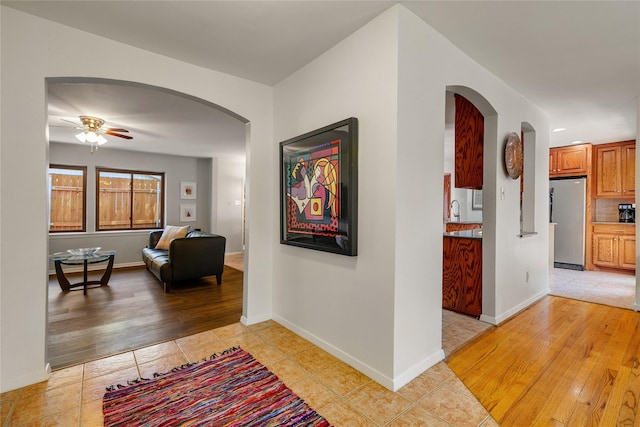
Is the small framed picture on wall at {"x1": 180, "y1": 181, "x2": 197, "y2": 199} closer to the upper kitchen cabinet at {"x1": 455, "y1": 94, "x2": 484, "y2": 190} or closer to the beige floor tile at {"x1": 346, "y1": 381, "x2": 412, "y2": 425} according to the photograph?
the upper kitchen cabinet at {"x1": 455, "y1": 94, "x2": 484, "y2": 190}

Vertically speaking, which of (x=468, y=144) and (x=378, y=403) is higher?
(x=468, y=144)

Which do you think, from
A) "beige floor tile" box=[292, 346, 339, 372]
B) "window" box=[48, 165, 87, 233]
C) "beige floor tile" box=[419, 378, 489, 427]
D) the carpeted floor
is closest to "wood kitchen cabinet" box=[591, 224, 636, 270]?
the carpeted floor

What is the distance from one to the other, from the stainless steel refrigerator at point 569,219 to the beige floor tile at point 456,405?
537 centimetres

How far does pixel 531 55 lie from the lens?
2514 mm

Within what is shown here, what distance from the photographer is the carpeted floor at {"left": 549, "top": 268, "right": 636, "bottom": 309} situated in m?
3.82

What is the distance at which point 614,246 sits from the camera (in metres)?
5.39

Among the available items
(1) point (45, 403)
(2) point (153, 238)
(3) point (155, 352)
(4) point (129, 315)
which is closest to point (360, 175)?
(3) point (155, 352)

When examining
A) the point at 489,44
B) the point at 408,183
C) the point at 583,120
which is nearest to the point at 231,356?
the point at 408,183

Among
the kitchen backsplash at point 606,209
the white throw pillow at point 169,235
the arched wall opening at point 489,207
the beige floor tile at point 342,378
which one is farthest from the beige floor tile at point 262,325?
the kitchen backsplash at point 606,209

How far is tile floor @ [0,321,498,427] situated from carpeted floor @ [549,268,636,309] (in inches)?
121

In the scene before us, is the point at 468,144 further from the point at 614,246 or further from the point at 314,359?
the point at 614,246

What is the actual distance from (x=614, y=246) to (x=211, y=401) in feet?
22.8

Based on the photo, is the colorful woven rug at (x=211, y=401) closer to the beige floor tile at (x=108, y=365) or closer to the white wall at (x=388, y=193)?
the beige floor tile at (x=108, y=365)

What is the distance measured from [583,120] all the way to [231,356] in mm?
5381
